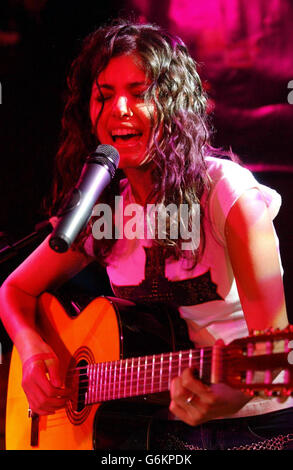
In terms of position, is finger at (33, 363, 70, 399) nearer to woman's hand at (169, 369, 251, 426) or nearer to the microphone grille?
woman's hand at (169, 369, 251, 426)

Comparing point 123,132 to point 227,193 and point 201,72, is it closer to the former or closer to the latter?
point 227,193

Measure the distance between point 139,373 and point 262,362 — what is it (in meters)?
0.44

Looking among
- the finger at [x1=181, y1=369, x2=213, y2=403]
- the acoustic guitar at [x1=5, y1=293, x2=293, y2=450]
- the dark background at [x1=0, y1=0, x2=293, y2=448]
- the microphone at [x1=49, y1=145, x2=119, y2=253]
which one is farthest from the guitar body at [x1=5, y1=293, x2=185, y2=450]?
the microphone at [x1=49, y1=145, x2=119, y2=253]

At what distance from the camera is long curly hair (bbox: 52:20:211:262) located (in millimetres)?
1619

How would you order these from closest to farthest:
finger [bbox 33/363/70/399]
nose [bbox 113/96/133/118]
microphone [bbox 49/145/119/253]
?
microphone [bbox 49/145/119/253] < nose [bbox 113/96/133/118] < finger [bbox 33/363/70/399]

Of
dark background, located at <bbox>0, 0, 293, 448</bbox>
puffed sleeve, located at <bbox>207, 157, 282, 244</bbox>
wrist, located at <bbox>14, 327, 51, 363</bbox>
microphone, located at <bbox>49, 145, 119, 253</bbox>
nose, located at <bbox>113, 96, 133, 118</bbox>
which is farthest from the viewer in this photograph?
dark background, located at <bbox>0, 0, 293, 448</bbox>

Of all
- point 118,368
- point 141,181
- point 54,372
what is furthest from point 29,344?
point 141,181

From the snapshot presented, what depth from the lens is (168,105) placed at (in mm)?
1666

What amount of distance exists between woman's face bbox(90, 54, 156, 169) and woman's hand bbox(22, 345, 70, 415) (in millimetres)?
703

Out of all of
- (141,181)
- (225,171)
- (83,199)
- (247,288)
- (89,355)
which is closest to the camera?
(83,199)

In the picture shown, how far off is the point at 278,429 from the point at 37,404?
30.8 inches

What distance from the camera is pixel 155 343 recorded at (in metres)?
1.52
